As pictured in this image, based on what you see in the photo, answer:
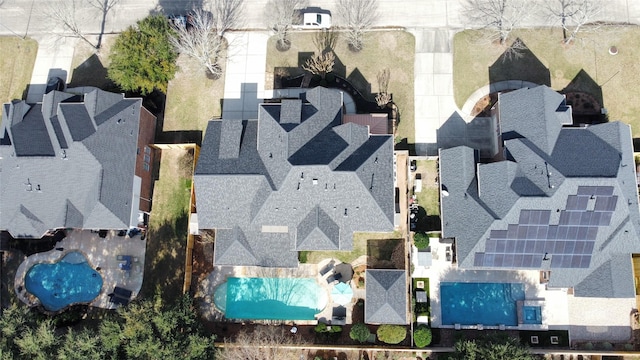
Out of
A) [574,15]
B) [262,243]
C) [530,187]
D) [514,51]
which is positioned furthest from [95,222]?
[574,15]

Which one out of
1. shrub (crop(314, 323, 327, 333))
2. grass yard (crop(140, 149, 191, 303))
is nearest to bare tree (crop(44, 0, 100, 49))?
grass yard (crop(140, 149, 191, 303))

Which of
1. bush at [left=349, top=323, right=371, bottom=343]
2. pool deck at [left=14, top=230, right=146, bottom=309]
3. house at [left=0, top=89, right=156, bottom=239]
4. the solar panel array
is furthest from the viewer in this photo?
pool deck at [left=14, top=230, right=146, bottom=309]

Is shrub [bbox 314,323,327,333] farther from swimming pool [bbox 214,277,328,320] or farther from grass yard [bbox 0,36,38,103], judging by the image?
grass yard [bbox 0,36,38,103]

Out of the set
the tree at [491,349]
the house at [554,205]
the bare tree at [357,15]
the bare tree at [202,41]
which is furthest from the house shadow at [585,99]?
the bare tree at [202,41]

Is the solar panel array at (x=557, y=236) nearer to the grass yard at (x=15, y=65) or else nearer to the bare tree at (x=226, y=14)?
the bare tree at (x=226, y=14)

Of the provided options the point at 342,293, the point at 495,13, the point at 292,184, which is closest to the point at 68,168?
the point at 292,184

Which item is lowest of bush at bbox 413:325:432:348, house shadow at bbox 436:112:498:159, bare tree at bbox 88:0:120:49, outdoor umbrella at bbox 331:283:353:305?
bush at bbox 413:325:432:348
